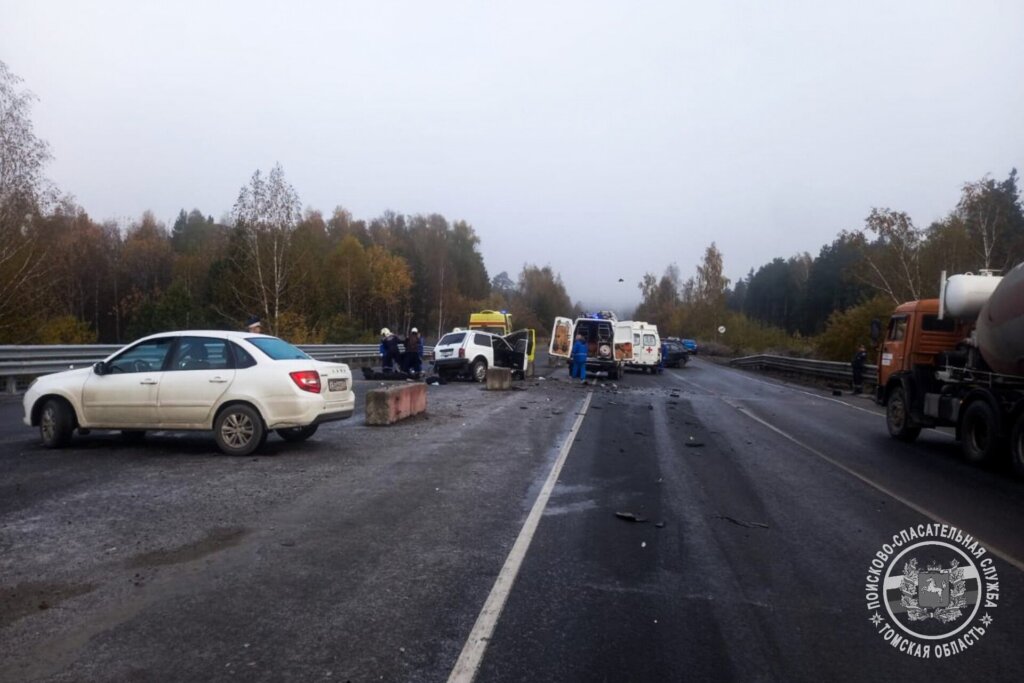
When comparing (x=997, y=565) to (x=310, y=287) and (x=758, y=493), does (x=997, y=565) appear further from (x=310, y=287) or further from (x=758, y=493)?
(x=310, y=287)

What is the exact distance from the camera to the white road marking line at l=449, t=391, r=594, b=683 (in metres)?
4.18

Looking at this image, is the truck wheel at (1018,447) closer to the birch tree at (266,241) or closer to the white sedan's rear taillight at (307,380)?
the white sedan's rear taillight at (307,380)

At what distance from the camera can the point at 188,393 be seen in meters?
10.3

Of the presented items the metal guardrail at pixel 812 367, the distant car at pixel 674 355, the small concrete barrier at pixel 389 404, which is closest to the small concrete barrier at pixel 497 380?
the small concrete barrier at pixel 389 404

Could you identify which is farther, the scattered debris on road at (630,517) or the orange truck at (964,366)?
the orange truck at (964,366)

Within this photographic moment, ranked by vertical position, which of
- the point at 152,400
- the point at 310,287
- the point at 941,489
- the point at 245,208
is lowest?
the point at 941,489

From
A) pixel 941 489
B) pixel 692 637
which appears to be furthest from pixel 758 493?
pixel 692 637

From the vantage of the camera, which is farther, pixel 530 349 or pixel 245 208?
pixel 245 208

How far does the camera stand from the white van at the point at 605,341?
110ft

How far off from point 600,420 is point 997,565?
1070 cm

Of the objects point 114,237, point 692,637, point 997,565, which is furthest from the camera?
point 114,237

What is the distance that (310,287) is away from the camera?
167 feet

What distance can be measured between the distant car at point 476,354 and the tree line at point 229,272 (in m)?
15.7

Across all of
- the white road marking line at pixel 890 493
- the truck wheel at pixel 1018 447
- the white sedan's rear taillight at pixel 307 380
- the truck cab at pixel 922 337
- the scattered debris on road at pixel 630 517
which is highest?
the truck cab at pixel 922 337
